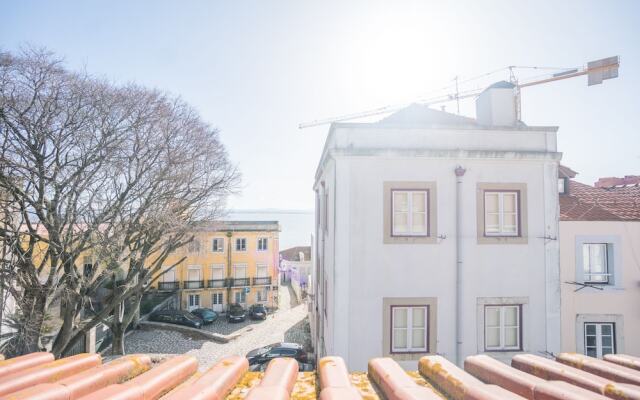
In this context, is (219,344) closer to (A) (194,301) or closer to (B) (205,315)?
(B) (205,315)

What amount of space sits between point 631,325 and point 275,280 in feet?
107

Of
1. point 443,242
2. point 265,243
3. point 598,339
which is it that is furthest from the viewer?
point 265,243

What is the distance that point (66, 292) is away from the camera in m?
13.0

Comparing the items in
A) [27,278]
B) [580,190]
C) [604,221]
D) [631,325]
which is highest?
[580,190]

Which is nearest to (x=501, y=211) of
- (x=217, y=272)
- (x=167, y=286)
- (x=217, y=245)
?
(x=217, y=245)

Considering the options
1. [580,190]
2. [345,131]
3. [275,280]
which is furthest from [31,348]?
[275,280]

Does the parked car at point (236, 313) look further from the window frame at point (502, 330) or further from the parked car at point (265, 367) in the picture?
the window frame at point (502, 330)

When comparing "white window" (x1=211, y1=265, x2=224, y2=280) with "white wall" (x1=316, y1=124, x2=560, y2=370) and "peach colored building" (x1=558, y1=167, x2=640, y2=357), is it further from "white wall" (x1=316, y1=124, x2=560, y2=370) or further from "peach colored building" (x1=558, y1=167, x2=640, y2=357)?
"peach colored building" (x1=558, y1=167, x2=640, y2=357)

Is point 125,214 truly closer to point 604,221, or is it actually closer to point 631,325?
point 604,221

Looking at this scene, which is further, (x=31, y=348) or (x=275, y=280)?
(x=275, y=280)

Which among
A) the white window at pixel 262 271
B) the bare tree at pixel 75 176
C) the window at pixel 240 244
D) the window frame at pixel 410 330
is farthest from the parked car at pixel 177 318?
the window frame at pixel 410 330

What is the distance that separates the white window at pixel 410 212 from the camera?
29.6 feet

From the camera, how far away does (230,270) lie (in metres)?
37.1

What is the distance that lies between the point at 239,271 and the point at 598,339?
1279 inches
